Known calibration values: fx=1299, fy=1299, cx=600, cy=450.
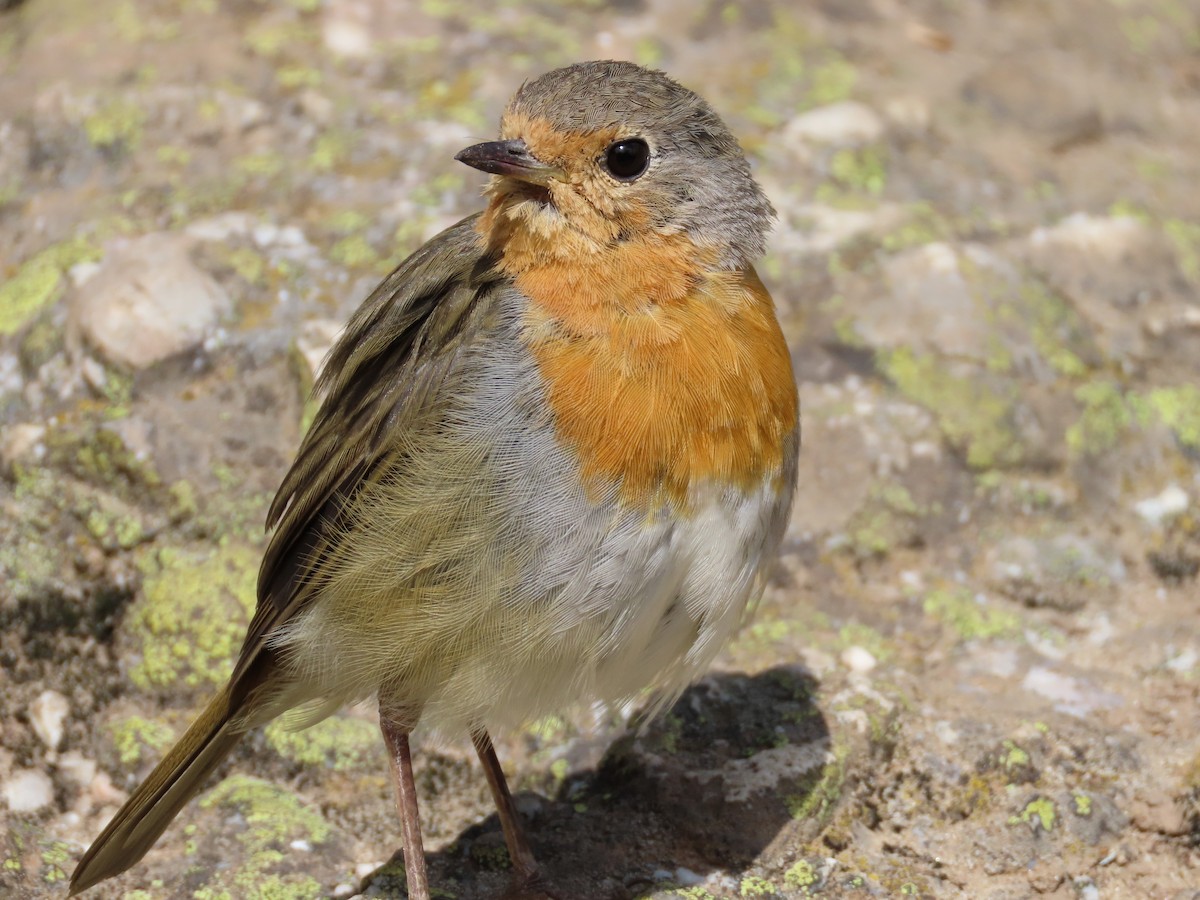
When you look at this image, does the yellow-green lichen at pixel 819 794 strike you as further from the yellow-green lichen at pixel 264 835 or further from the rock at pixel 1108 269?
the rock at pixel 1108 269

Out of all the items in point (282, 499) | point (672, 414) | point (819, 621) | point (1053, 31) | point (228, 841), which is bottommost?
point (228, 841)

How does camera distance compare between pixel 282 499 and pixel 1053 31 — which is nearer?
pixel 282 499

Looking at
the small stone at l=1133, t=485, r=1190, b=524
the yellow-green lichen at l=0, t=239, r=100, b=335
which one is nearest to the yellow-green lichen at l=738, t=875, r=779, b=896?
the small stone at l=1133, t=485, r=1190, b=524

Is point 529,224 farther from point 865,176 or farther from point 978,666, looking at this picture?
point 865,176

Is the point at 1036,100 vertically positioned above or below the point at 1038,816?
above

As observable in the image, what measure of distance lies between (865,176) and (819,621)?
2.02 m

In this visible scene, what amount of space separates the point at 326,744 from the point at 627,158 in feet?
5.95

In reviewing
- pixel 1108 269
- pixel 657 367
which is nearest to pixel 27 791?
pixel 657 367

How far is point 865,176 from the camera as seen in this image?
17.0 feet

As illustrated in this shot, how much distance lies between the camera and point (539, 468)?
114 inches

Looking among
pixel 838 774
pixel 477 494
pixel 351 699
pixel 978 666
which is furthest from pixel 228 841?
pixel 978 666

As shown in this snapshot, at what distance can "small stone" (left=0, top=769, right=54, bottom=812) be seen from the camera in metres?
3.32

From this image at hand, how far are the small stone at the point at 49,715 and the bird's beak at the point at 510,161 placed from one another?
1856 mm

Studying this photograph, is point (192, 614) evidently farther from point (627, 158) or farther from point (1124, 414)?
point (1124, 414)
